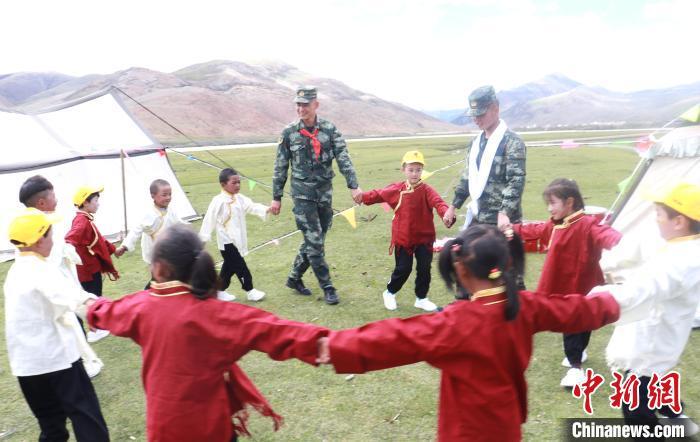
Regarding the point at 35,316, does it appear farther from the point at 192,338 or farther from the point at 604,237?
the point at 604,237

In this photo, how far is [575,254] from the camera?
151 inches

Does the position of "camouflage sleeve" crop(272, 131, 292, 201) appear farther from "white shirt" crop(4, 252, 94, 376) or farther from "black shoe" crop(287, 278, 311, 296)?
"white shirt" crop(4, 252, 94, 376)

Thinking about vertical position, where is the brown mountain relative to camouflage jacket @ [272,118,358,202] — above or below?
above

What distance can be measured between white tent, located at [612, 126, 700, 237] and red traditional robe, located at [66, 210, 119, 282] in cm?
590

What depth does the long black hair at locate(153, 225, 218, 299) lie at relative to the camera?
7.08 ft

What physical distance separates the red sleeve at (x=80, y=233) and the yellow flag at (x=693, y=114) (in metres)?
6.59

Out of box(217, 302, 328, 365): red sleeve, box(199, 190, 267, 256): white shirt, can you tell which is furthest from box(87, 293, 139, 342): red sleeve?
box(199, 190, 267, 256): white shirt

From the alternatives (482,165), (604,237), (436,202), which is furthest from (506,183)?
(604,237)

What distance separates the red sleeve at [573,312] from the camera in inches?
86.5

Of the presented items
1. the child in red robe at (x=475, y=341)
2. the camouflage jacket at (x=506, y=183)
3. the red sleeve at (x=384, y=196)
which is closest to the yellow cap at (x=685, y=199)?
the child in red robe at (x=475, y=341)

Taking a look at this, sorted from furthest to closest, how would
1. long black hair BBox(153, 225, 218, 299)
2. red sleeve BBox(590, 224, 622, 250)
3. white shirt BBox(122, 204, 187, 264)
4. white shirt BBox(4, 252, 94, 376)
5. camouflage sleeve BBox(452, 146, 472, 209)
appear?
white shirt BBox(122, 204, 187, 264)
camouflage sleeve BBox(452, 146, 472, 209)
red sleeve BBox(590, 224, 622, 250)
white shirt BBox(4, 252, 94, 376)
long black hair BBox(153, 225, 218, 299)

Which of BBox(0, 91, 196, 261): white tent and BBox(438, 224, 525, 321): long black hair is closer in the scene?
BBox(438, 224, 525, 321): long black hair

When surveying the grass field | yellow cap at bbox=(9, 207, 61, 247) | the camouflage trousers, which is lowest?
the grass field

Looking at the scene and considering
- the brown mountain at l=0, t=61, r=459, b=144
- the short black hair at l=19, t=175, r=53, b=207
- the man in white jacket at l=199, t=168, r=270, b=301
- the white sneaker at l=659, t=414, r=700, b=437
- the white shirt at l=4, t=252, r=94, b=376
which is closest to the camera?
the white shirt at l=4, t=252, r=94, b=376
